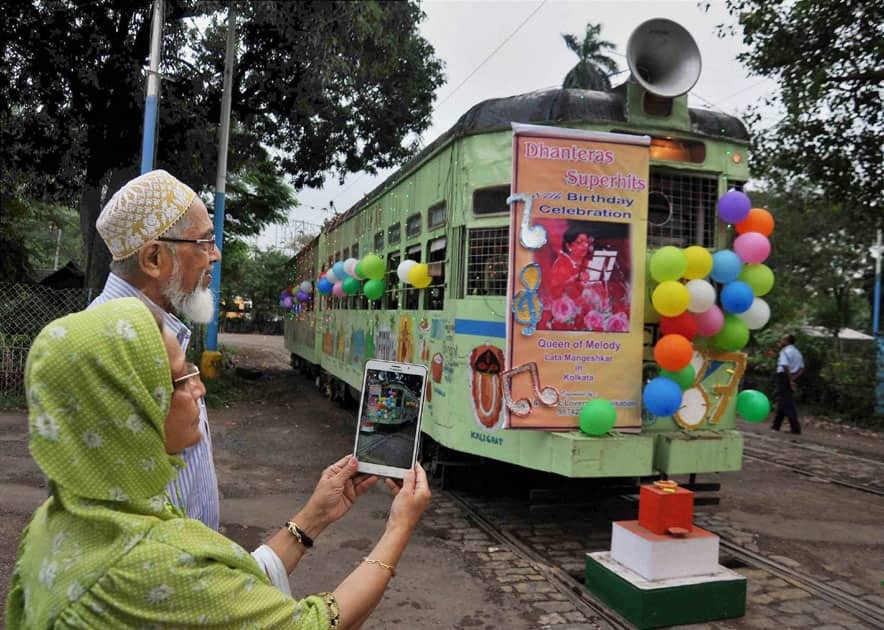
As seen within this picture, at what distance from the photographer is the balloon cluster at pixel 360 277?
8266 millimetres

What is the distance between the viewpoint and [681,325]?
5.36 metres

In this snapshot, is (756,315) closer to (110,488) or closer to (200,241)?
(200,241)

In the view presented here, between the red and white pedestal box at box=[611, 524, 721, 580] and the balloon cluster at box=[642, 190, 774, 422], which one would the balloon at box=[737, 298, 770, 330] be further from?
the red and white pedestal box at box=[611, 524, 721, 580]

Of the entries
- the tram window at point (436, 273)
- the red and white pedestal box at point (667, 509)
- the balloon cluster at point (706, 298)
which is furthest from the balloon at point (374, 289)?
the red and white pedestal box at point (667, 509)

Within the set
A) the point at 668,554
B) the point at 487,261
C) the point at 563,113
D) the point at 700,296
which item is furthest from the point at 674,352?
the point at 563,113

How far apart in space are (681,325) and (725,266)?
2.04ft

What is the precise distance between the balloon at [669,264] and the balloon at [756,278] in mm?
768

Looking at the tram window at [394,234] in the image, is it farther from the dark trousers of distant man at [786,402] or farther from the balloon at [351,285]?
the dark trousers of distant man at [786,402]

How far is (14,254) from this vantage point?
16969mm

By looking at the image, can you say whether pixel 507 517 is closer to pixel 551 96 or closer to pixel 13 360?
pixel 551 96

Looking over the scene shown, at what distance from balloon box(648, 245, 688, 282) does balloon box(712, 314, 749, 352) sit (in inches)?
29.7

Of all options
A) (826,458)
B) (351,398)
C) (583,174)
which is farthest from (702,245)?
(351,398)

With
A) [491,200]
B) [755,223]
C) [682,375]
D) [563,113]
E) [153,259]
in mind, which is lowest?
[682,375]

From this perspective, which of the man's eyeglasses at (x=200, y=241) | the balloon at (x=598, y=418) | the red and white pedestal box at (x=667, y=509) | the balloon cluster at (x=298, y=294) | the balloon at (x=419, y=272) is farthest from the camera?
the balloon cluster at (x=298, y=294)
